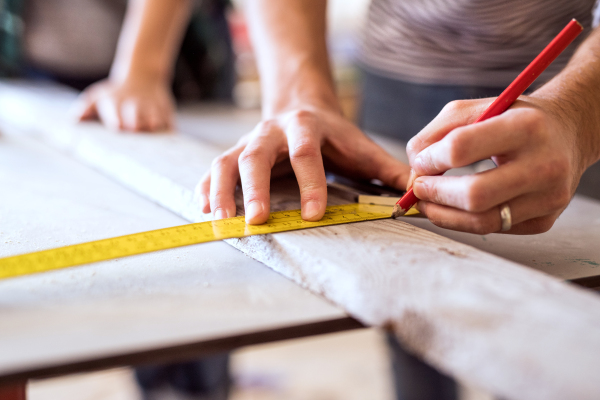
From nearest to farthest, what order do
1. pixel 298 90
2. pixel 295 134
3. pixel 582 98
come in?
1. pixel 582 98
2. pixel 295 134
3. pixel 298 90

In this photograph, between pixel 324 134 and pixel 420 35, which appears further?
pixel 420 35

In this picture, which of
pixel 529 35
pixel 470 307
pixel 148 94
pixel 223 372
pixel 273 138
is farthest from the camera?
pixel 148 94

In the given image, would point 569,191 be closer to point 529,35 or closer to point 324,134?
point 324,134

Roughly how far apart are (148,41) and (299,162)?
48.4 inches

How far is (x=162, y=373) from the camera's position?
4.81ft

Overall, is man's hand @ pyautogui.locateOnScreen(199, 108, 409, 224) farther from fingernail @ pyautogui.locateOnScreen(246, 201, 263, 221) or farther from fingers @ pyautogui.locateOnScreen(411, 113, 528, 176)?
fingers @ pyautogui.locateOnScreen(411, 113, 528, 176)

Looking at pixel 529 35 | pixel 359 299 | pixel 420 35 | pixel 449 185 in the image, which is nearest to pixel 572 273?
pixel 449 185

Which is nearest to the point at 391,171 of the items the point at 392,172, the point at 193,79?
the point at 392,172

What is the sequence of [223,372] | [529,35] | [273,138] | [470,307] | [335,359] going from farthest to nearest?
[335,359] < [223,372] < [529,35] < [273,138] < [470,307]

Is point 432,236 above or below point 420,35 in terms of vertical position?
below

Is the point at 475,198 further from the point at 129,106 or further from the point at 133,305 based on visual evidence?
the point at 129,106

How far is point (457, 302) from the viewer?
525 millimetres

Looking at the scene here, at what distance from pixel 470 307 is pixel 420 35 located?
3.72 ft

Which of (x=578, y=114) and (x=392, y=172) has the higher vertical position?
(x=578, y=114)
